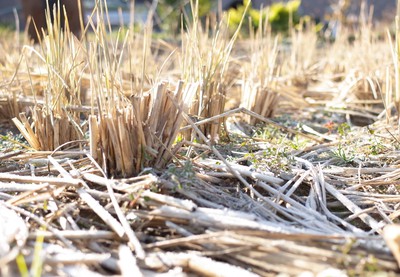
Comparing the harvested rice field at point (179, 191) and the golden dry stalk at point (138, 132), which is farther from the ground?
the golden dry stalk at point (138, 132)

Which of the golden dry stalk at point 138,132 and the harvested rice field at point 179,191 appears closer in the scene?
the harvested rice field at point 179,191

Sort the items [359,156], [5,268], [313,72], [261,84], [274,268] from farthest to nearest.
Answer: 1. [313,72]
2. [261,84]
3. [359,156]
4. [274,268]
5. [5,268]

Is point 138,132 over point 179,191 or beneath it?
over

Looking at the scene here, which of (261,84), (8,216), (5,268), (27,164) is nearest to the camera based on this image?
(5,268)

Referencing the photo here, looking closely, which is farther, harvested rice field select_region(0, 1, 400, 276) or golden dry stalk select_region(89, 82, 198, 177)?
golden dry stalk select_region(89, 82, 198, 177)

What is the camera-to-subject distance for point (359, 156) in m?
2.00

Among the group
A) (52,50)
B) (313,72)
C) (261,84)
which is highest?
(52,50)

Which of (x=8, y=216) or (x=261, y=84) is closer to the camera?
(x=8, y=216)

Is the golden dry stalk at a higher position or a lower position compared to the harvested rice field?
higher

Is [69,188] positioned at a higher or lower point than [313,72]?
higher

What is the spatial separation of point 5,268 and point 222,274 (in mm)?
466

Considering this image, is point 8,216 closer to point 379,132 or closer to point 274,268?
point 274,268

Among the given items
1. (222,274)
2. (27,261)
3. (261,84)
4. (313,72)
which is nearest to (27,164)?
(27,261)

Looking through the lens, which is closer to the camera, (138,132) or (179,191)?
(179,191)
